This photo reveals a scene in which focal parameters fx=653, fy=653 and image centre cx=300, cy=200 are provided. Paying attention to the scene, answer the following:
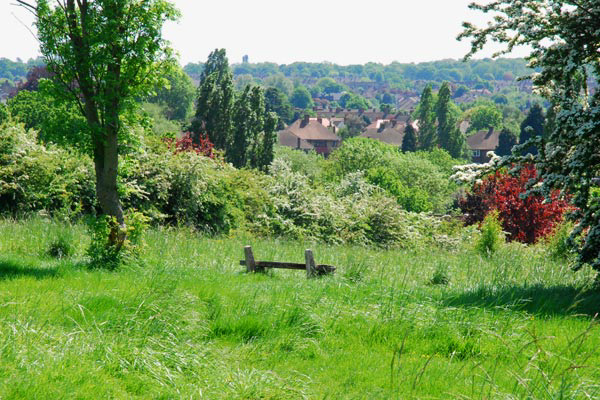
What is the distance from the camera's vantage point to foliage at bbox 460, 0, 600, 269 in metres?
9.28

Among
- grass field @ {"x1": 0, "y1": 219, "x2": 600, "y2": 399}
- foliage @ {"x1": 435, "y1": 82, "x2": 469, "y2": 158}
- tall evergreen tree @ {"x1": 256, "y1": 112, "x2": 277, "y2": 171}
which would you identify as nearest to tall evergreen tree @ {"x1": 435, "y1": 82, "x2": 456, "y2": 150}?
foliage @ {"x1": 435, "y1": 82, "x2": 469, "y2": 158}

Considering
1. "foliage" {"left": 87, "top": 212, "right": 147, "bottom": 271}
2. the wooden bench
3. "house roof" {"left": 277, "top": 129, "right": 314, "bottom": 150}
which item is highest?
"foliage" {"left": 87, "top": 212, "right": 147, "bottom": 271}

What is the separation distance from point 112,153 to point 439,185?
4578cm

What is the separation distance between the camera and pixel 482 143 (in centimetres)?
11412

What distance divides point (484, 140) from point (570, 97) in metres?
109

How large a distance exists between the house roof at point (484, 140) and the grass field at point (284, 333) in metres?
105

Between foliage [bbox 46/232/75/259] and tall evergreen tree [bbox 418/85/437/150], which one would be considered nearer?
foliage [bbox 46/232/75/259]

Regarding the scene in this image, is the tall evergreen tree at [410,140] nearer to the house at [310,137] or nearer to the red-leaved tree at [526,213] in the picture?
the house at [310,137]

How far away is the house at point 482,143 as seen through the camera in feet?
368

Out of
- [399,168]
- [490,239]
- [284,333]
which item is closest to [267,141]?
[399,168]

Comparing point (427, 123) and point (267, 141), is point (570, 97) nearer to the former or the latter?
point (267, 141)

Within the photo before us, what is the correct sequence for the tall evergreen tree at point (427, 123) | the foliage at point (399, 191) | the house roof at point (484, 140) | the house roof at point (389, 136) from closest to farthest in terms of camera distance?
the foliage at point (399, 191) → the tall evergreen tree at point (427, 123) → the house roof at point (484, 140) → the house roof at point (389, 136)

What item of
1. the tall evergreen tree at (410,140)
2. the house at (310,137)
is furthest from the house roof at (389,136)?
the tall evergreen tree at (410,140)

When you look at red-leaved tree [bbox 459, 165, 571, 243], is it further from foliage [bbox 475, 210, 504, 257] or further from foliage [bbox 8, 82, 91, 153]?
foliage [bbox 8, 82, 91, 153]
